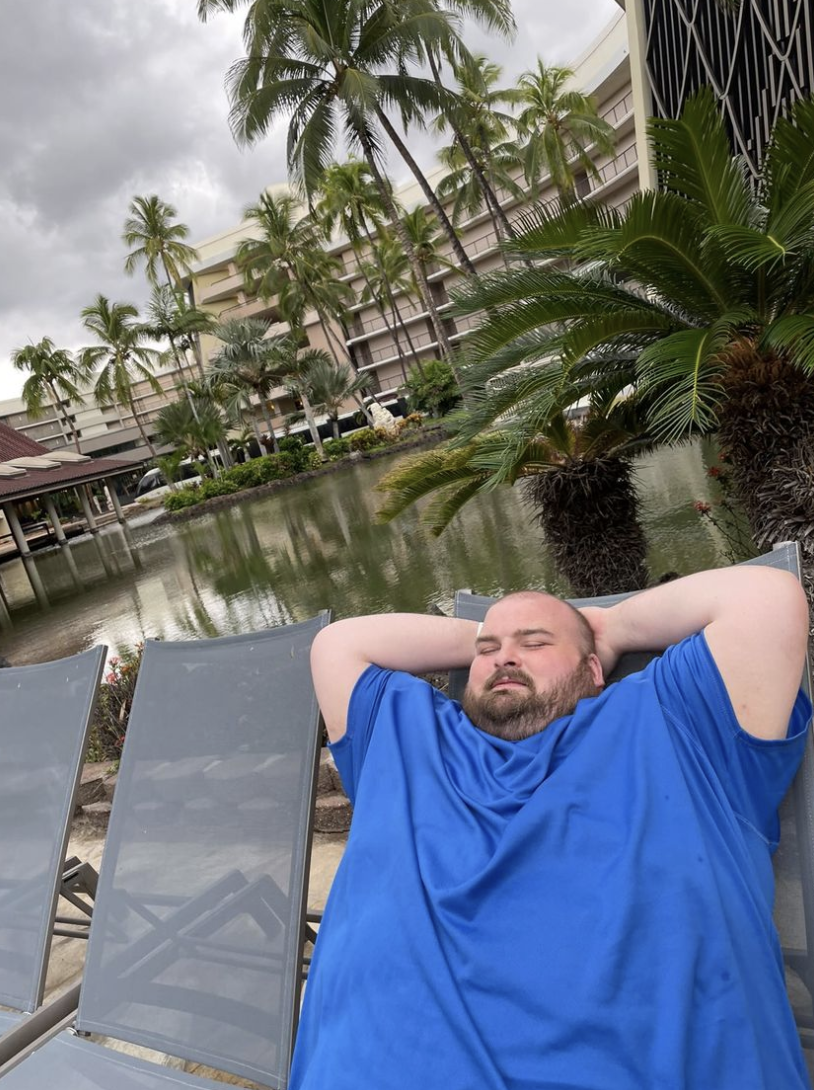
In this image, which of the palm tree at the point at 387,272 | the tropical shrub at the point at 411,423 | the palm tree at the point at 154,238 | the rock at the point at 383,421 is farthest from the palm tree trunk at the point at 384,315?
the tropical shrub at the point at 411,423

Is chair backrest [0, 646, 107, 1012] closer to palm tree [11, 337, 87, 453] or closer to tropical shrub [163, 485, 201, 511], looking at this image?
tropical shrub [163, 485, 201, 511]

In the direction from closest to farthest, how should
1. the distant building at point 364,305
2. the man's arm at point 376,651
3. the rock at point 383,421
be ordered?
the man's arm at point 376,651
the rock at point 383,421
the distant building at point 364,305

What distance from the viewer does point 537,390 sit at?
170 inches

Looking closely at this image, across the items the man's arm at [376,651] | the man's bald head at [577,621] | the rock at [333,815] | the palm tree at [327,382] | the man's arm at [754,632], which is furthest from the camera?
the palm tree at [327,382]

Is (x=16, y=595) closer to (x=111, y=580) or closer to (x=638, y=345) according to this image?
(x=111, y=580)

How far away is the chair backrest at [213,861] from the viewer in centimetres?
177

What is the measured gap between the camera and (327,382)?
1549 inches

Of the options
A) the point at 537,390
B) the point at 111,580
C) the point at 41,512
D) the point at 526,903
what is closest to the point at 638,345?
the point at 537,390

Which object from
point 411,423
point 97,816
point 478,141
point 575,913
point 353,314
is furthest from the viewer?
point 353,314

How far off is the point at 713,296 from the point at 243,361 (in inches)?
→ 1370

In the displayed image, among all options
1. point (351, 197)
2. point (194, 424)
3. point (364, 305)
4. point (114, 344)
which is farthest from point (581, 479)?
point (364, 305)

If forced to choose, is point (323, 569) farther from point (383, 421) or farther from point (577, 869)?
point (383, 421)

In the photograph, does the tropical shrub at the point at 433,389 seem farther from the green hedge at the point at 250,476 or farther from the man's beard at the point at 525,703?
the man's beard at the point at 525,703

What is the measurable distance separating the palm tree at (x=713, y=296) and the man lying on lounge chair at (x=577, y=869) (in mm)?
2114
